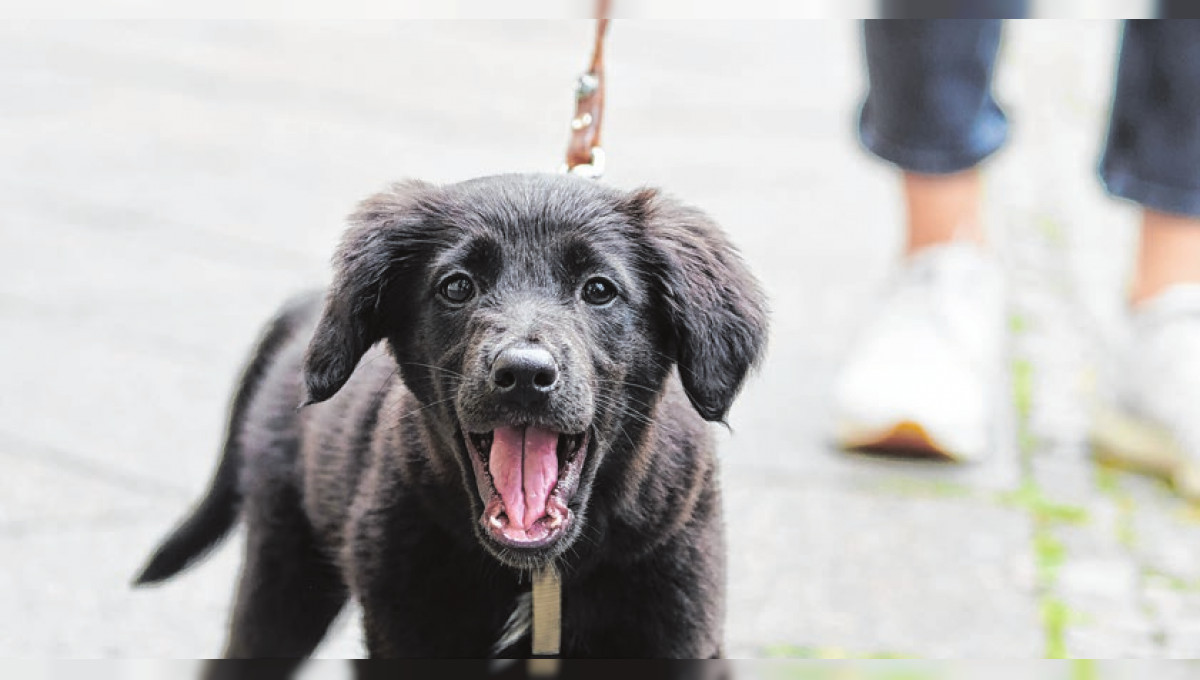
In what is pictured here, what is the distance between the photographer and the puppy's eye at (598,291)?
1.85m

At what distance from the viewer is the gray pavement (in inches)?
120

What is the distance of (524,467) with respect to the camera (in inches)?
67.5

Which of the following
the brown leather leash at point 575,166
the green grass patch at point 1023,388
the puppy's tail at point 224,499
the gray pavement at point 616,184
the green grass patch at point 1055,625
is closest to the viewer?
the brown leather leash at point 575,166

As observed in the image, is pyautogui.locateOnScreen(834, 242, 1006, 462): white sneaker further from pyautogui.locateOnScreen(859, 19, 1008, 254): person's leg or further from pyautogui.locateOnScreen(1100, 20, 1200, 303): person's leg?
pyautogui.locateOnScreen(1100, 20, 1200, 303): person's leg

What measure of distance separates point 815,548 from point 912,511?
0.92 ft

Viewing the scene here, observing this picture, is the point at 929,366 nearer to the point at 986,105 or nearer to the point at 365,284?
the point at 986,105

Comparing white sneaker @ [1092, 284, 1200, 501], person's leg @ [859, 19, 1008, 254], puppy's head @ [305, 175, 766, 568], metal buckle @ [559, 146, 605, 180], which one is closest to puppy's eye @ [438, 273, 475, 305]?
puppy's head @ [305, 175, 766, 568]

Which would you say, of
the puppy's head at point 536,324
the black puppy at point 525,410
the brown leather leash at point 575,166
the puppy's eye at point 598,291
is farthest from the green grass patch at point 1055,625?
the puppy's eye at point 598,291

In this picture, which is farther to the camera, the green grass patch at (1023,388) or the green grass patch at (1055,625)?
the green grass patch at (1023,388)

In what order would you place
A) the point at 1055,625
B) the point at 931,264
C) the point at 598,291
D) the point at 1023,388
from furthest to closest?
the point at 1023,388 < the point at 931,264 < the point at 1055,625 < the point at 598,291

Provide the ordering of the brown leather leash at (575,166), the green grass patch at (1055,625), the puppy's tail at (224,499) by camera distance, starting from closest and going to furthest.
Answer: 1. the brown leather leash at (575,166)
2. the puppy's tail at (224,499)
3. the green grass patch at (1055,625)

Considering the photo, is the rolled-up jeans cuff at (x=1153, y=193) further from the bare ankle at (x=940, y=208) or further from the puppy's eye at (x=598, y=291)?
the puppy's eye at (x=598, y=291)

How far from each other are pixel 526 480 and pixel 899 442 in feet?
6.93

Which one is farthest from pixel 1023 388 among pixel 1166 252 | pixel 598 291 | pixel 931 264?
pixel 598 291
